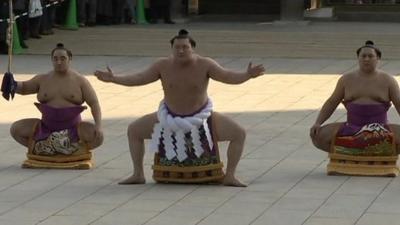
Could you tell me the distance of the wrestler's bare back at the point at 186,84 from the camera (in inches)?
282

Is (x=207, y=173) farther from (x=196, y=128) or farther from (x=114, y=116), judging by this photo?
(x=114, y=116)

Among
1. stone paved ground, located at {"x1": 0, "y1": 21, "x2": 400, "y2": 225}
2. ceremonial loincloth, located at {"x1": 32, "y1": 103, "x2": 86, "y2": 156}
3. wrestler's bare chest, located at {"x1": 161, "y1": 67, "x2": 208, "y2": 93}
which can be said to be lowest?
stone paved ground, located at {"x1": 0, "y1": 21, "x2": 400, "y2": 225}

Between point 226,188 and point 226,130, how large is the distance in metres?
0.36

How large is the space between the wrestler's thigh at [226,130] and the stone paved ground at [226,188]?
321 mm

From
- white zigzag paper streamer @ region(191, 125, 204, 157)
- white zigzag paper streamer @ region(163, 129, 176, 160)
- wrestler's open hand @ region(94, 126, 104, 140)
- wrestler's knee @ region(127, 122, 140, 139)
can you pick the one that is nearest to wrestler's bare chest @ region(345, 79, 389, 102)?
white zigzag paper streamer @ region(191, 125, 204, 157)

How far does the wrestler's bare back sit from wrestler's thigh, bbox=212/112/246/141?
0.15m

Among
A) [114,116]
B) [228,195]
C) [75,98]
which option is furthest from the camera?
[114,116]

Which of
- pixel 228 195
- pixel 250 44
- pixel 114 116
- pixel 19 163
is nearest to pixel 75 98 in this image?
pixel 19 163

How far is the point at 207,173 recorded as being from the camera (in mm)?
7184

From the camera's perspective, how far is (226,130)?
718cm

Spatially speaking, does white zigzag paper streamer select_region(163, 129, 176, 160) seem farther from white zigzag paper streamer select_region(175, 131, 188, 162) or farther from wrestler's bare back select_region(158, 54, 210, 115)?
wrestler's bare back select_region(158, 54, 210, 115)

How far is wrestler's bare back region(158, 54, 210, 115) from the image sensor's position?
717 cm

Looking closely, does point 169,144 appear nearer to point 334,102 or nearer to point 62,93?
point 62,93

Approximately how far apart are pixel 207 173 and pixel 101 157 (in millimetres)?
1323
